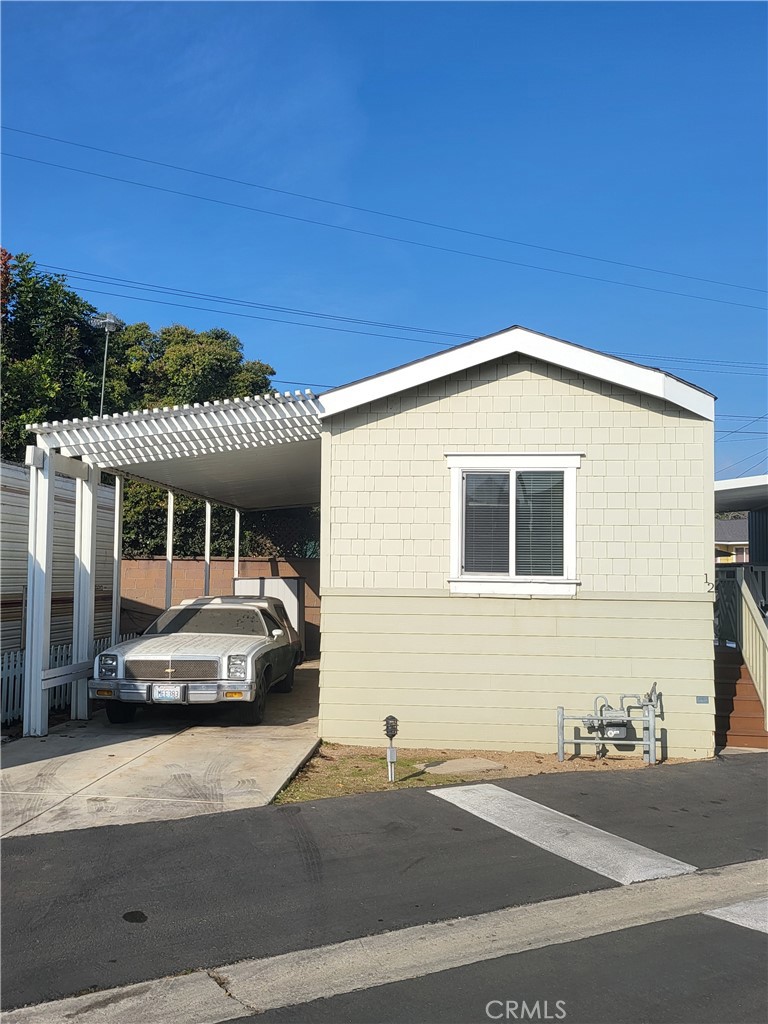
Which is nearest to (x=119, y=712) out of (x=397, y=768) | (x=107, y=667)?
(x=107, y=667)

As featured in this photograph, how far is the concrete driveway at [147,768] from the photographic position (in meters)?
7.27

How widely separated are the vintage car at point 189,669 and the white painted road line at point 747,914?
6323 mm

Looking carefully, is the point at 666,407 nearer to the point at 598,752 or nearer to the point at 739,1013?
the point at 598,752

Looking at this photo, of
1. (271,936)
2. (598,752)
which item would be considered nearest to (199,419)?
(598,752)

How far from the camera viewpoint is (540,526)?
1017 centimetres

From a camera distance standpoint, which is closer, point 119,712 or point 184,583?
point 119,712

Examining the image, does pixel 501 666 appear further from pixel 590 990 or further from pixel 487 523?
pixel 590 990

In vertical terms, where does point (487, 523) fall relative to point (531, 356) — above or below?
below

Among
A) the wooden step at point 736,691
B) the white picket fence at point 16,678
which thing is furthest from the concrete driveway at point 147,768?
the wooden step at point 736,691

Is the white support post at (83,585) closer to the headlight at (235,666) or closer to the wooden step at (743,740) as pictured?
the headlight at (235,666)

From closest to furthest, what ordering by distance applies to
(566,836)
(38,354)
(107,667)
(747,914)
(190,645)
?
1. (747,914)
2. (566,836)
3. (107,667)
4. (190,645)
5. (38,354)

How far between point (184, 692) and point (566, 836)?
17.4 ft

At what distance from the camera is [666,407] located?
10.1 meters

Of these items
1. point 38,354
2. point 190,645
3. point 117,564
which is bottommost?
point 190,645
